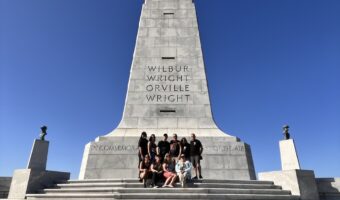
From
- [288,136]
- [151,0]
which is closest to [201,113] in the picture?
[288,136]

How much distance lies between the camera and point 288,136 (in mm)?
10789

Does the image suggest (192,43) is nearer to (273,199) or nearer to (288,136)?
(288,136)

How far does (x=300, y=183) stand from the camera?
9.11m

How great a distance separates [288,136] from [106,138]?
7847 mm

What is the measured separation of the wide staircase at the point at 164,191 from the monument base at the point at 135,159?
1.74 m

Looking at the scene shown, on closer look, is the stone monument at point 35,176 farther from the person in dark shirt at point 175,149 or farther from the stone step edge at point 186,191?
the person in dark shirt at point 175,149

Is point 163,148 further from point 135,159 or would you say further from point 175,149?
point 135,159

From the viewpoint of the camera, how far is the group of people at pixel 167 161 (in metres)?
8.49

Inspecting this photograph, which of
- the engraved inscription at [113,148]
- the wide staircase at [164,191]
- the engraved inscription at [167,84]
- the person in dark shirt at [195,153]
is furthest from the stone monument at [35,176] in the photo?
the engraved inscription at [167,84]

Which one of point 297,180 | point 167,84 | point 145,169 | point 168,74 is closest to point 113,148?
point 145,169

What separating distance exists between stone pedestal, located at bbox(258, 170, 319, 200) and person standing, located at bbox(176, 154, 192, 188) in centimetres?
345

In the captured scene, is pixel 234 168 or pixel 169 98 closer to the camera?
pixel 234 168

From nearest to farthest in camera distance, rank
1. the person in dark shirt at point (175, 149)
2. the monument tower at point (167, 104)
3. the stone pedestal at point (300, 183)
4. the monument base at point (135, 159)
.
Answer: the stone pedestal at point (300, 183) < the person in dark shirt at point (175, 149) < the monument base at point (135, 159) < the monument tower at point (167, 104)

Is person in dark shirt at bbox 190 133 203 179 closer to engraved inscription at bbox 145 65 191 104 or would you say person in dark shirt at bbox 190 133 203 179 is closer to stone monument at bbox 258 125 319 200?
stone monument at bbox 258 125 319 200
